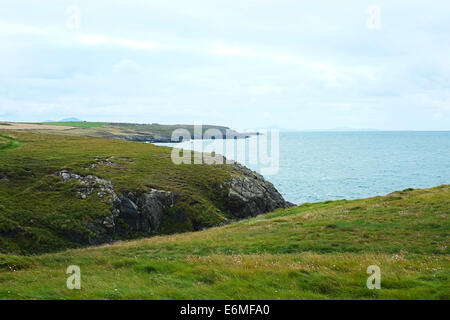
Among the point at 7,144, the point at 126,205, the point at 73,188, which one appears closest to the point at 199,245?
the point at 126,205

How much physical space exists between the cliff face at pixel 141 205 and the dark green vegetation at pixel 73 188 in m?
0.68

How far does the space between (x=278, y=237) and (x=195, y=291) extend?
693 inches

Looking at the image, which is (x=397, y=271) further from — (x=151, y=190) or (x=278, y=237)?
(x=151, y=190)

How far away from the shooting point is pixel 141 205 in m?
46.8

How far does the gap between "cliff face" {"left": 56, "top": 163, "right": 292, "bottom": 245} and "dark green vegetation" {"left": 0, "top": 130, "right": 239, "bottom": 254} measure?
2.23 feet

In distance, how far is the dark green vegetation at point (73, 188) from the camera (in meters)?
37.4

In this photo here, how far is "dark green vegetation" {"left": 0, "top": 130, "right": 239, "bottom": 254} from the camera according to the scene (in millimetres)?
37375

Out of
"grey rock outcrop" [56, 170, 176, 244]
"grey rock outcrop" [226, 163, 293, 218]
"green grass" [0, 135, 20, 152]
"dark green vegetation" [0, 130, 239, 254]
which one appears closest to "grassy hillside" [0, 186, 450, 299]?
"dark green vegetation" [0, 130, 239, 254]

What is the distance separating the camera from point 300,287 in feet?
45.8

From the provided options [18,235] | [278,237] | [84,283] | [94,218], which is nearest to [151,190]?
[94,218]

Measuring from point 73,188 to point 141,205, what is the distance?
8544 millimetres

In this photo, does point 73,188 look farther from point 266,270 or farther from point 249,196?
point 266,270

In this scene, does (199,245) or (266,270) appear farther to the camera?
(199,245)
